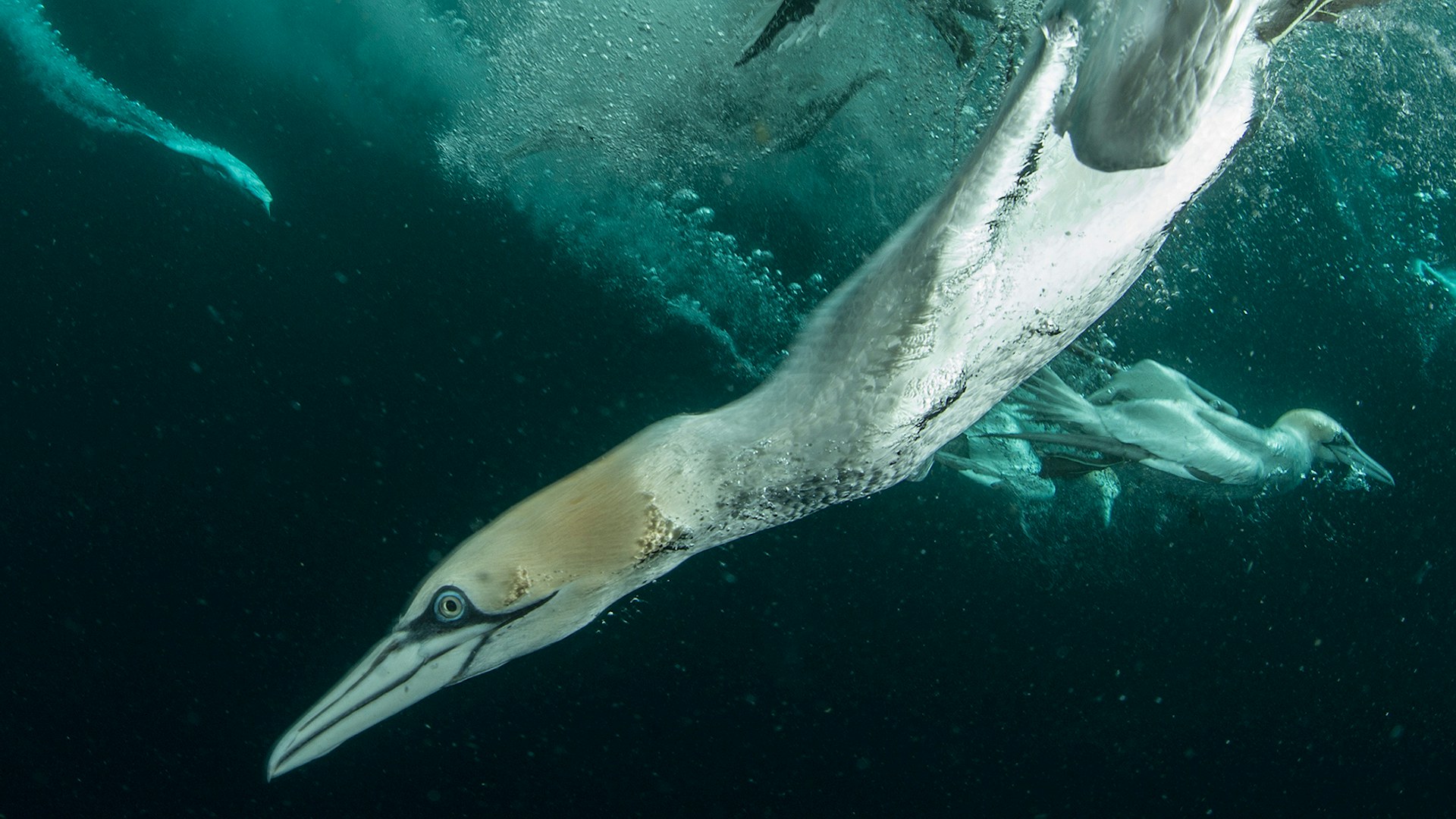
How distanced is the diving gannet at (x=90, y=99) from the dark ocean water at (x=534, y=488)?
27 centimetres

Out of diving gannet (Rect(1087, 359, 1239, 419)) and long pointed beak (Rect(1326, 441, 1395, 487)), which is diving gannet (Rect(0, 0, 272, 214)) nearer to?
diving gannet (Rect(1087, 359, 1239, 419))

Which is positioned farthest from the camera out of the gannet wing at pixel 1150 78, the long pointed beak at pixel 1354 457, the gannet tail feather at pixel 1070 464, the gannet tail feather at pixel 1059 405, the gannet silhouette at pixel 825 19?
the long pointed beak at pixel 1354 457

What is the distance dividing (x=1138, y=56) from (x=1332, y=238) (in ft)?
23.7

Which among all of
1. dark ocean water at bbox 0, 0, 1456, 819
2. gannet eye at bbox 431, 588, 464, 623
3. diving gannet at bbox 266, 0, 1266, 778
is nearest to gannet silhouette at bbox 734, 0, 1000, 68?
diving gannet at bbox 266, 0, 1266, 778

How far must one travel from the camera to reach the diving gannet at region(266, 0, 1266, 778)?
1068 millimetres

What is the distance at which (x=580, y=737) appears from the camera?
10906 millimetres

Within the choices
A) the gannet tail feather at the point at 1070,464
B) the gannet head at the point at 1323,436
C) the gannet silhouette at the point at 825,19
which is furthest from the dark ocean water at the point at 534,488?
the gannet silhouette at the point at 825,19

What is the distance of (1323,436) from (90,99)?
465 inches

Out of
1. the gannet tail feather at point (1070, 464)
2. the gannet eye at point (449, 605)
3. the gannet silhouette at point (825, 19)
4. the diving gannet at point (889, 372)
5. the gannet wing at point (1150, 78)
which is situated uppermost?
the gannet silhouette at point (825, 19)

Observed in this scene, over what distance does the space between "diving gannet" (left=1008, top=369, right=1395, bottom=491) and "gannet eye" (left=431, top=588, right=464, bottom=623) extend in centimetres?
281

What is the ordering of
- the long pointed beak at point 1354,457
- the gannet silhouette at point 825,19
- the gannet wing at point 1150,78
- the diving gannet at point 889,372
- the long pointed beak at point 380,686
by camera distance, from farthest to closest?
the long pointed beak at point 1354,457
the gannet silhouette at point 825,19
the long pointed beak at point 380,686
the diving gannet at point 889,372
the gannet wing at point 1150,78

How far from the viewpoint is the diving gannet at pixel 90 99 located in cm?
572

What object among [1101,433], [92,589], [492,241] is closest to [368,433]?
[492,241]

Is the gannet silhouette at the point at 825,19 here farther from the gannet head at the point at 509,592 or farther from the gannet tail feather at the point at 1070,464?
the gannet tail feather at the point at 1070,464
